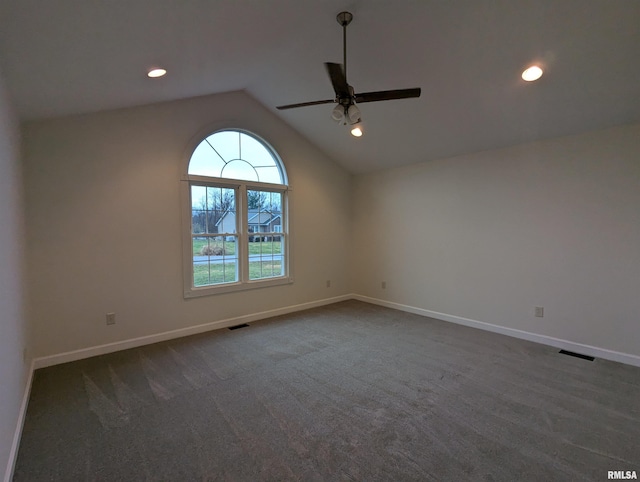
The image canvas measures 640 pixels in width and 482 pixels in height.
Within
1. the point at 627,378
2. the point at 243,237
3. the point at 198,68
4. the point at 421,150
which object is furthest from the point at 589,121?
the point at 243,237

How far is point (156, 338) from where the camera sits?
3752mm

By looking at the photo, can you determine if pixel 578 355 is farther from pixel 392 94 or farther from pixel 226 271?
pixel 226 271

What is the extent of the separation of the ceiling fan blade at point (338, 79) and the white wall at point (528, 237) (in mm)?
2675

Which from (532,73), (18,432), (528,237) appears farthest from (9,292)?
(528,237)

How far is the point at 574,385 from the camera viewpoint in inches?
107

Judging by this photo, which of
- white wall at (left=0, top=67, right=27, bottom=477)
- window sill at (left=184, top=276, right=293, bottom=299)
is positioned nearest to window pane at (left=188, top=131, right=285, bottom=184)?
window sill at (left=184, top=276, right=293, bottom=299)

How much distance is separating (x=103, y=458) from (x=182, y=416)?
0.51 metres

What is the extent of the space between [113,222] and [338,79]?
287 cm

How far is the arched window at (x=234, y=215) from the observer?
414 cm

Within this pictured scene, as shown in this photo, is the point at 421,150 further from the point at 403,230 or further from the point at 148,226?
the point at 148,226

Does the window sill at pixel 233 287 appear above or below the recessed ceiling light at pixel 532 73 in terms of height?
below

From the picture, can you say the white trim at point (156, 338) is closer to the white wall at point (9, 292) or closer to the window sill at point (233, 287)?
the window sill at point (233, 287)

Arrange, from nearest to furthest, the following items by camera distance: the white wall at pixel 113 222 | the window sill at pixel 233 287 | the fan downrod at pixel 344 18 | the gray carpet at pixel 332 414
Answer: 1. the gray carpet at pixel 332 414
2. the fan downrod at pixel 344 18
3. the white wall at pixel 113 222
4. the window sill at pixel 233 287

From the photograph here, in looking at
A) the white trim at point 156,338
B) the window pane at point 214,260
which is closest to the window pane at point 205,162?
the window pane at point 214,260
